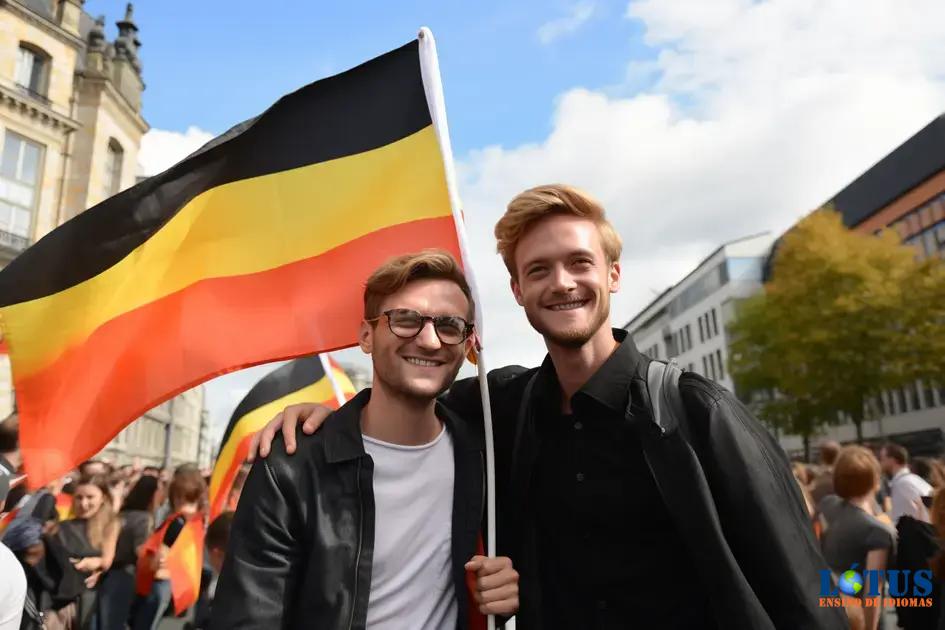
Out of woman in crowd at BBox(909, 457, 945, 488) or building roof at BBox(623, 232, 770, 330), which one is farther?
building roof at BBox(623, 232, 770, 330)

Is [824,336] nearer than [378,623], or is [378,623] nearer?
[378,623]

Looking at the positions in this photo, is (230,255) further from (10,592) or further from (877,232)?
(877,232)

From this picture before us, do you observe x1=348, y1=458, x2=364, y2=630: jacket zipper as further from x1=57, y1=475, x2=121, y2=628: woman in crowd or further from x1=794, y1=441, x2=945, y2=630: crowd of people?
x1=57, y1=475, x2=121, y2=628: woman in crowd

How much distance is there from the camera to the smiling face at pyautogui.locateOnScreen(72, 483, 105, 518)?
A: 21.5 ft

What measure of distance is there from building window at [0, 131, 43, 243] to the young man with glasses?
95.3ft

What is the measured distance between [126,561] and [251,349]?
462cm

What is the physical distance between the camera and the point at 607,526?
2.39 m

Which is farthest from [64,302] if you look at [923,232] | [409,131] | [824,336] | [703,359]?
[703,359]

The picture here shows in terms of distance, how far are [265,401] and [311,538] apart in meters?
5.60

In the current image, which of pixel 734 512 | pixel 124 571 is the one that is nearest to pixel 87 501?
pixel 124 571

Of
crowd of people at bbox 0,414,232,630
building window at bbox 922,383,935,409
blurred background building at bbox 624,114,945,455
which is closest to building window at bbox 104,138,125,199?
blurred background building at bbox 624,114,945,455

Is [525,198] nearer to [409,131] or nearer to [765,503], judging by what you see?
[409,131]

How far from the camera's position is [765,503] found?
2090mm

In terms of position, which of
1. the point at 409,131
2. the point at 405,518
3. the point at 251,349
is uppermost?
the point at 409,131
